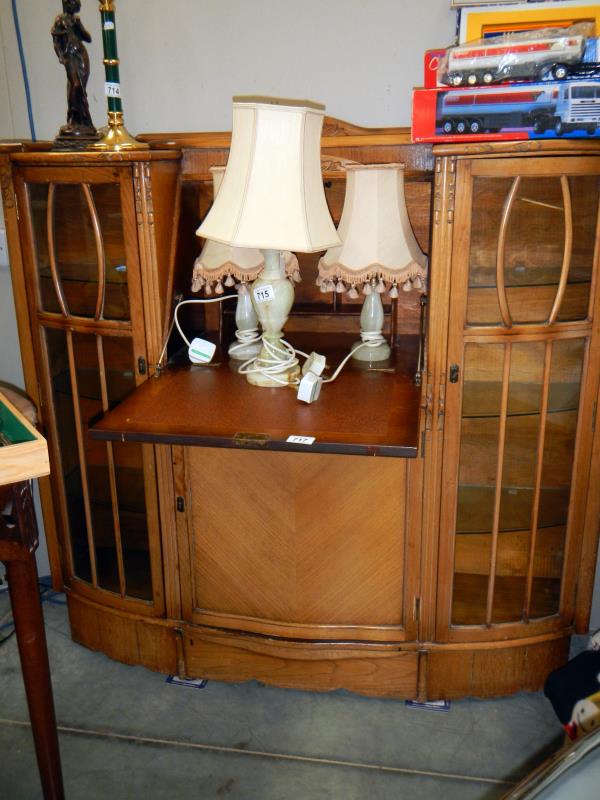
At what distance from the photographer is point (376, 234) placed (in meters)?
1.77

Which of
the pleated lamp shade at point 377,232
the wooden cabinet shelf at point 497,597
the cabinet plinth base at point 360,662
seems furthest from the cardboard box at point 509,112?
the cabinet plinth base at point 360,662

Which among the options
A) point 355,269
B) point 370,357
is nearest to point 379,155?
point 355,269

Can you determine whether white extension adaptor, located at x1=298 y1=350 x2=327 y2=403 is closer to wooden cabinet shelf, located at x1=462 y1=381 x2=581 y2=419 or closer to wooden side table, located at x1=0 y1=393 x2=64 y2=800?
wooden cabinet shelf, located at x1=462 y1=381 x2=581 y2=419

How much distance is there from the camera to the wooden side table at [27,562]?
1.16 meters

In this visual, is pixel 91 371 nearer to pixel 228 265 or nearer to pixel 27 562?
pixel 228 265

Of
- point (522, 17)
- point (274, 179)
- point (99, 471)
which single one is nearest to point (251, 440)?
point (274, 179)

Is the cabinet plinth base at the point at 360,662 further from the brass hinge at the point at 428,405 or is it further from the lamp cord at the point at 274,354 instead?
the lamp cord at the point at 274,354

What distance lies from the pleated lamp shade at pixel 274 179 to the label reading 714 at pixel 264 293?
7.4 inches

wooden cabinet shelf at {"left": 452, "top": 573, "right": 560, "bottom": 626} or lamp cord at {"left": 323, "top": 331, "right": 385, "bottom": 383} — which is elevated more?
lamp cord at {"left": 323, "top": 331, "right": 385, "bottom": 383}

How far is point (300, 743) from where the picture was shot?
1928mm

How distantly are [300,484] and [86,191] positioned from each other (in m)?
0.86

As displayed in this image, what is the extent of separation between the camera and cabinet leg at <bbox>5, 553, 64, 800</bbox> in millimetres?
1343

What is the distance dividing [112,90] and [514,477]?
1343 millimetres

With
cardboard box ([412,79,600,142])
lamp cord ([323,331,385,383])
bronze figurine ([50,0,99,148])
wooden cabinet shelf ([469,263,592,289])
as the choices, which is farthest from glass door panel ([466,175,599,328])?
bronze figurine ([50,0,99,148])
